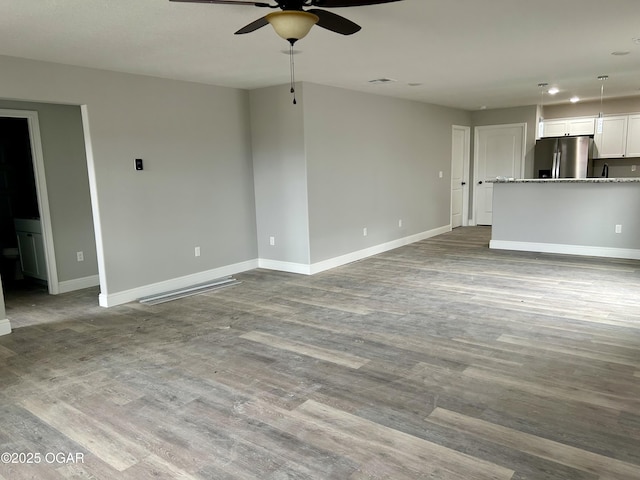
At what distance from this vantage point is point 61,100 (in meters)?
4.16

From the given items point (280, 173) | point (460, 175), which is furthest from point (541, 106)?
point (280, 173)

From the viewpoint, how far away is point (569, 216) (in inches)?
252

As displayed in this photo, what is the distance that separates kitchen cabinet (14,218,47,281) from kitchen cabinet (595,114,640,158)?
891 cm

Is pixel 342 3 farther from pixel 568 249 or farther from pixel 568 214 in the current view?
pixel 568 249

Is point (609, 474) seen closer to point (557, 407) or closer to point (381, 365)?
point (557, 407)

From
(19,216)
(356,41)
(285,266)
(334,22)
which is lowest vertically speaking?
(285,266)

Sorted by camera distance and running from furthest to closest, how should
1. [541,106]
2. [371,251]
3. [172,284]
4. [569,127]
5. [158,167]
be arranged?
[541,106] < [569,127] < [371,251] < [172,284] < [158,167]

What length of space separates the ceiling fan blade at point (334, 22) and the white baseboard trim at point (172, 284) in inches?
138

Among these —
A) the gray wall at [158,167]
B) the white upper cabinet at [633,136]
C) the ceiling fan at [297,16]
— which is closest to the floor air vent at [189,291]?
the gray wall at [158,167]

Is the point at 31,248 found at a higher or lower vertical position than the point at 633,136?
lower

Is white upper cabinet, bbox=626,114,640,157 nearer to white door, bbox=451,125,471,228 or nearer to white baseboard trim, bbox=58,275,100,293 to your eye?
white door, bbox=451,125,471,228

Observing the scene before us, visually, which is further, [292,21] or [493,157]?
[493,157]

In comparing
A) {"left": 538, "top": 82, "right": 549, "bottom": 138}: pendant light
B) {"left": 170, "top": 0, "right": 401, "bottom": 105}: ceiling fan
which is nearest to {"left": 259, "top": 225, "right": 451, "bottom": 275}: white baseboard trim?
{"left": 538, "top": 82, "right": 549, "bottom": 138}: pendant light

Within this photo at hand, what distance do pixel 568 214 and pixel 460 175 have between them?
307 cm
